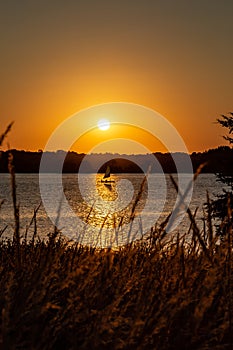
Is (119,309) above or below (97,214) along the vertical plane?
above

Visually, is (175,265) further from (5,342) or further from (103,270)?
(5,342)

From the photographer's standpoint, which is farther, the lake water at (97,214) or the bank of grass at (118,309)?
the lake water at (97,214)

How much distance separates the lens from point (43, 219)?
64750 mm

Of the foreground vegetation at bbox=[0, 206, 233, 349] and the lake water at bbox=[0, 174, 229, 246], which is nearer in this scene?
the foreground vegetation at bbox=[0, 206, 233, 349]

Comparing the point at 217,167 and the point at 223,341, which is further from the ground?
the point at 217,167

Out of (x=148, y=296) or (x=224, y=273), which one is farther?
(x=224, y=273)

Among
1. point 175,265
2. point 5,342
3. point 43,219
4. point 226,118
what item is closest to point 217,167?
point 226,118

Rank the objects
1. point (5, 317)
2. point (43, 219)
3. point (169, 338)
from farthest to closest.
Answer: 1. point (43, 219)
2. point (169, 338)
3. point (5, 317)

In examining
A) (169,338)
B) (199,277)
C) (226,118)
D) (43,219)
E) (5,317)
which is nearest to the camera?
(5,317)

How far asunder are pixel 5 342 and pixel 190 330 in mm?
1056

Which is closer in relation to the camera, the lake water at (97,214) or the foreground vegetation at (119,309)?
the foreground vegetation at (119,309)

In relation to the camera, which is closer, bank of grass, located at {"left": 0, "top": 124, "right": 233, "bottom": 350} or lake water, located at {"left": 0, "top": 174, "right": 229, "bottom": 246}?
bank of grass, located at {"left": 0, "top": 124, "right": 233, "bottom": 350}

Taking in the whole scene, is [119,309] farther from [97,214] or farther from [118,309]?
[97,214]

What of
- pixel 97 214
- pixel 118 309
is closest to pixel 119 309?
pixel 118 309
